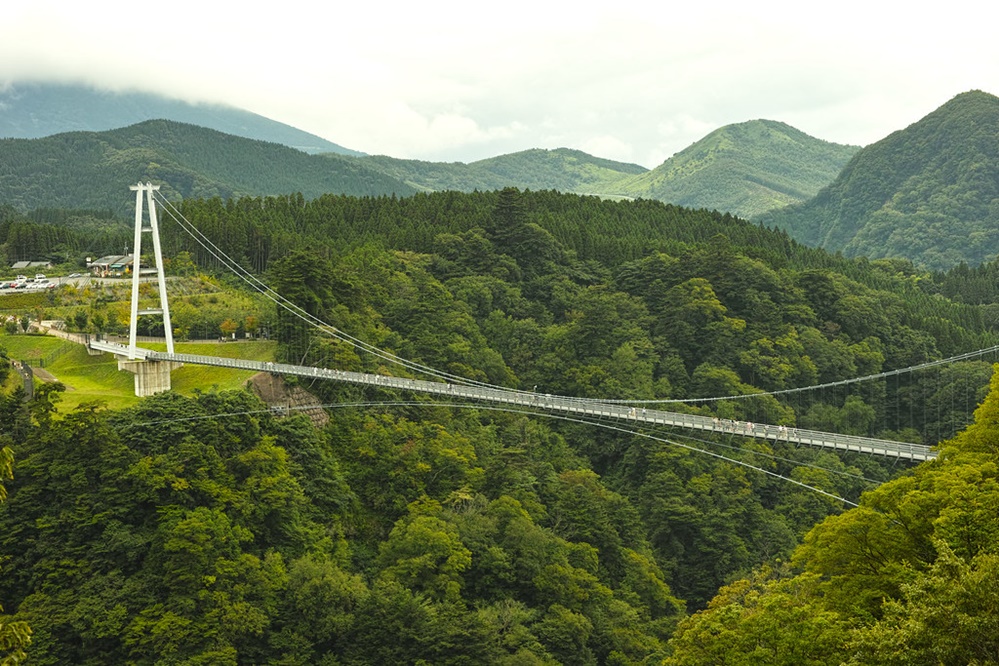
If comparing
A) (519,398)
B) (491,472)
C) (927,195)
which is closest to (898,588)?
(519,398)

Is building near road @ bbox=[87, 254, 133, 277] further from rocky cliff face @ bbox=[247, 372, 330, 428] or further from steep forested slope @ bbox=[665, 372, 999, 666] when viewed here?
steep forested slope @ bbox=[665, 372, 999, 666]

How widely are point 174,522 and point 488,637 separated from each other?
9.18 meters

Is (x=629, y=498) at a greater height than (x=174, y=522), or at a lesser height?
lesser

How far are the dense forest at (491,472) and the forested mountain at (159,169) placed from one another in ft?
269

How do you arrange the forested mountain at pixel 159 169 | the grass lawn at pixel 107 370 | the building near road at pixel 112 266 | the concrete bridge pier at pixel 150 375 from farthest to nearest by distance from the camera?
the forested mountain at pixel 159 169 < the building near road at pixel 112 266 < the concrete bridge pier at pixel 150 375 < the grass lawn at pixel 107 370

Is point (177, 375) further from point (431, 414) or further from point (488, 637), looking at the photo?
point (488, 637)

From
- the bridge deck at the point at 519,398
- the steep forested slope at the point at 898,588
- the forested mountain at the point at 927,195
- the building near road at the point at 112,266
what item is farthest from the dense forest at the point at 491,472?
the forested mountain at the point at 927,195

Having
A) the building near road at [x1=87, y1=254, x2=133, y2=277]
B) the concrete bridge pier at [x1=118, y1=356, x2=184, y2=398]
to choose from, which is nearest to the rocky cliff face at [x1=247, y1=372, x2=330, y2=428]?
the concrete bridge pier at [x1=118, y1=356, x2=184, y2=398]

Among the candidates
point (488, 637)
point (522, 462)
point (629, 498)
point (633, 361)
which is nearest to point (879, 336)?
point (633, 361)

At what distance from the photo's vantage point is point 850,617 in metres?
16.1

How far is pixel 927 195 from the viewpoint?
140m

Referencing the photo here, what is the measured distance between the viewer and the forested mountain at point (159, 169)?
140m

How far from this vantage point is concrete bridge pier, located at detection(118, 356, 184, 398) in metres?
35.9

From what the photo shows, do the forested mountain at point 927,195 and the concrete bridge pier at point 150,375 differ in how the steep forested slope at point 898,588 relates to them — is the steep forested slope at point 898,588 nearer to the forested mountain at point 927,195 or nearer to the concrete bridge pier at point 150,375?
the concrete bridge pier at point 150,375
